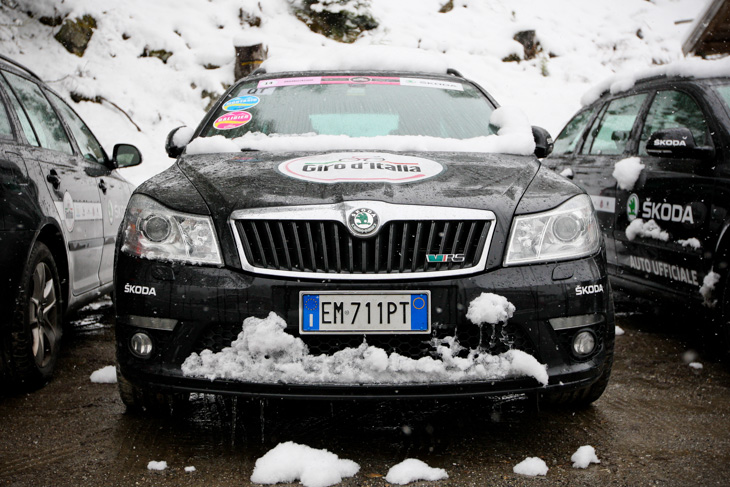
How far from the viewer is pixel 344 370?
7.93 ft

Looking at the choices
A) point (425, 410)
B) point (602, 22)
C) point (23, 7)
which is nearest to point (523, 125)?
point (425, 410)

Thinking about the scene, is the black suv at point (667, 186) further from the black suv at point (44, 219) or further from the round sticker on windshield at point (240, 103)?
the black suv at point (44, 219)

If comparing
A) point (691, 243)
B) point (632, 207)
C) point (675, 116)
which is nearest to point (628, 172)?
point (632, 207)

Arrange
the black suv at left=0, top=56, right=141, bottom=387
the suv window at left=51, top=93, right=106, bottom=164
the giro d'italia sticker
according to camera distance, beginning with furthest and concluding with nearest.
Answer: the suv window at left=51, top=93, right=106, bottom=164 < the black suv at left=0, top=56, right=141, bottom=387 < the giro d'italia sticker

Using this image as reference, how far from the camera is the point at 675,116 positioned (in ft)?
15.1

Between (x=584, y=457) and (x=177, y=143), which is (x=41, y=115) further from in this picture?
(x=584, y=457)

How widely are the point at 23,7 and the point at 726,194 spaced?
13.6 m

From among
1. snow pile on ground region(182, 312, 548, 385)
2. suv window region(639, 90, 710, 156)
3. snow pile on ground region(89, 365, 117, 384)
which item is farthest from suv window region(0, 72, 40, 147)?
suv window region(639, 90, 710, 156)

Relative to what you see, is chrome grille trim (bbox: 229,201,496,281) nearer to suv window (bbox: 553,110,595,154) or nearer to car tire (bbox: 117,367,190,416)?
Answer: car tire (bbox: 117,367,190,416)

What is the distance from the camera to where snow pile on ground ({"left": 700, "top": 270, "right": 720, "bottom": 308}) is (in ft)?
12.4

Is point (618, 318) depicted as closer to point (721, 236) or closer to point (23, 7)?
point (721, 236)

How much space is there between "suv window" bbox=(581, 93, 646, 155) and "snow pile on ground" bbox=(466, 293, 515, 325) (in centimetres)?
309

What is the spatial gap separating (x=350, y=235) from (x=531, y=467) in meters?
1.02

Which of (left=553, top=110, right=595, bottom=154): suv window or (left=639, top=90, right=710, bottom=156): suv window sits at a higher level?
(left=639, top=90, right=710, bottom=156): suv window
